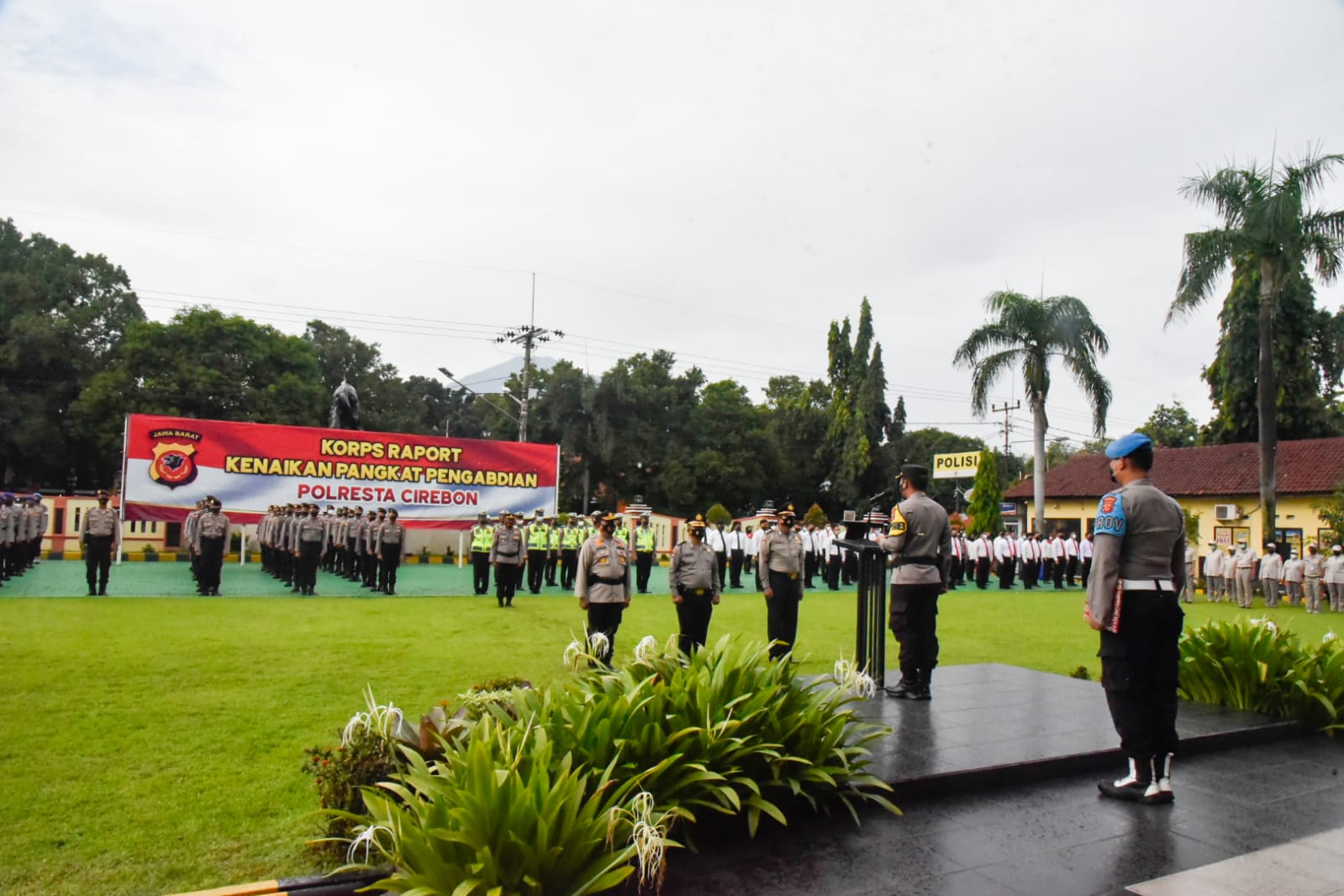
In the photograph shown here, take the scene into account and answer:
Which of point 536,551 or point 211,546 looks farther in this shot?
point 536,551

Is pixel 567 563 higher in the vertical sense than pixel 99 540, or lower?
lower

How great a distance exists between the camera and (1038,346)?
1002 inches

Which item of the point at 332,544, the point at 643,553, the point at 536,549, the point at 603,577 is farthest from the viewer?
the point at 332,544

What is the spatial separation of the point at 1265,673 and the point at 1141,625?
2.31 m

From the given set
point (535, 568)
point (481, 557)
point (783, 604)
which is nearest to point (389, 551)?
point (481, 557)

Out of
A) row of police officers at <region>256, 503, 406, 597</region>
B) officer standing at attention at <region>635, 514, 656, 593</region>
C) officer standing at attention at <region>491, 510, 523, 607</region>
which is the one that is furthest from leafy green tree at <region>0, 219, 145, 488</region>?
officer standing at attention at <region>491, 510, 523, 607</region>

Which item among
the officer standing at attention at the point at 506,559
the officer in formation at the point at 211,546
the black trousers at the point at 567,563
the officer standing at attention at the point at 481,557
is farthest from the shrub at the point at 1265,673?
the black trousers at the point at 567,563

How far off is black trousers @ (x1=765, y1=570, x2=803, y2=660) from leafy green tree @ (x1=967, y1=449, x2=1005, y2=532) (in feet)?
71.8

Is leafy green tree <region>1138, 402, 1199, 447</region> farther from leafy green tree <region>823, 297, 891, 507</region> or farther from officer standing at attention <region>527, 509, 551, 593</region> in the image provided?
officer standing at attention <region>527, 509, 551, 593</region>

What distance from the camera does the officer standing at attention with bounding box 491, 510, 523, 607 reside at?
560 inches

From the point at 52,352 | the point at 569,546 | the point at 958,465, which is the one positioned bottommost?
the point at 569,546

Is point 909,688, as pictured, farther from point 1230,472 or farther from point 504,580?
point 1230,472

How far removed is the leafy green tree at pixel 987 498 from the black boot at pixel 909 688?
77.9 ft

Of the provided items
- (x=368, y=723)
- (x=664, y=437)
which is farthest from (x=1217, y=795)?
(x=664, y=437)
